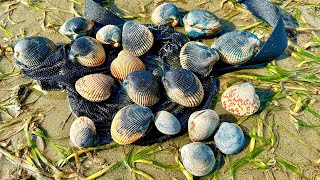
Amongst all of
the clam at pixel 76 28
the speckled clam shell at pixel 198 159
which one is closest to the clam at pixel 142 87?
the speckled clam shell at pixel 198 159

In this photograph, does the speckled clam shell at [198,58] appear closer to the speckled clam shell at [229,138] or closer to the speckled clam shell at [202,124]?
the speckled clam shell at [202,124]

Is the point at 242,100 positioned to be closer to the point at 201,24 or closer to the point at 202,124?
the point at 202,124

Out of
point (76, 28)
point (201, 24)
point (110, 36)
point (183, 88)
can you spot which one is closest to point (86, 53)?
point (110, 36)

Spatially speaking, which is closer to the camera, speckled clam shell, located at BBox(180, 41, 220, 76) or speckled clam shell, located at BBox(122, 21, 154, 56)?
speckled clam shell, located at BBox(180, 41, 220, 76)

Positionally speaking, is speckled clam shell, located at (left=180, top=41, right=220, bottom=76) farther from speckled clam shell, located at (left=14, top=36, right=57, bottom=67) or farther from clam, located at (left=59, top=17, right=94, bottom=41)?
speckled clam shell, located at (left=14, top=36, right=57, bottom=67)

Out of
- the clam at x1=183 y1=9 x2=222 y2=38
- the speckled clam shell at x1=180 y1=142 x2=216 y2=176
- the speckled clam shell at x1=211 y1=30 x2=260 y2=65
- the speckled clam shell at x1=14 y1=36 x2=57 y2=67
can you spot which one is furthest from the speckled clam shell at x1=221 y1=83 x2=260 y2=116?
the speckled clam shell at x1=14 y1=36 x2=57 y2=67

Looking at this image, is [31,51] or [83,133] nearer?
[83,133]

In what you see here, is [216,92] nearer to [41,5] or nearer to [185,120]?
[185,120]
